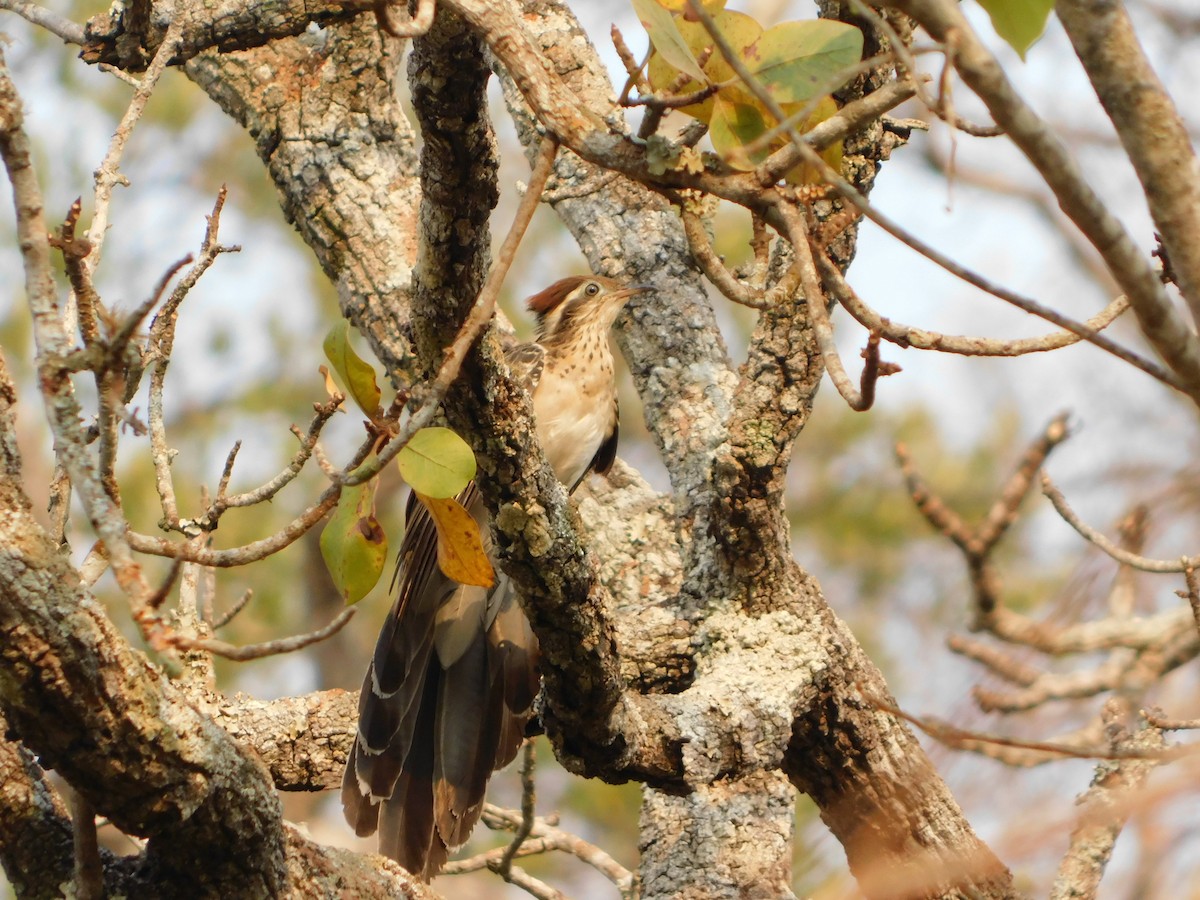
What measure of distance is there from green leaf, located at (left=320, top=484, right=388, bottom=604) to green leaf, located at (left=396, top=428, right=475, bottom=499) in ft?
0.65

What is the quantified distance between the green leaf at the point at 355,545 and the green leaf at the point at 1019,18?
1.27 m

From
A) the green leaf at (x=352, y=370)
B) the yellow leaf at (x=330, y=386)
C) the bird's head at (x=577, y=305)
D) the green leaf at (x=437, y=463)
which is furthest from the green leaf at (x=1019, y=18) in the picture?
the bird's head at (x=577, y=305)

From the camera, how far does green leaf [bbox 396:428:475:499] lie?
2.10 metres

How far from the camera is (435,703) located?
13.7ft

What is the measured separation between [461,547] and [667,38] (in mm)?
1011

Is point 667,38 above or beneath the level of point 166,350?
beneath

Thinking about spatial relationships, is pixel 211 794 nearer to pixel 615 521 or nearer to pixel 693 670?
pixel 693 670

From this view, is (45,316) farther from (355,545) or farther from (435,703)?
(435,703)

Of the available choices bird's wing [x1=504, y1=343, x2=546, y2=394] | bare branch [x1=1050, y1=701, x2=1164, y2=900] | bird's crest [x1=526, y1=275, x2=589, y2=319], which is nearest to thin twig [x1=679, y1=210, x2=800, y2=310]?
bare branch [x1=1050, y1=701, x2=1164, y2=900]

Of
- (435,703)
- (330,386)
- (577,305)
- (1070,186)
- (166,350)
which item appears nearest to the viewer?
(1070,186)

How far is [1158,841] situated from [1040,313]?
24.7 inches

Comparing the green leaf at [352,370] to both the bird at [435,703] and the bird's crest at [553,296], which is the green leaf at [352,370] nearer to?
the bird at [435,703]

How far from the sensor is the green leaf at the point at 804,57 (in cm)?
183

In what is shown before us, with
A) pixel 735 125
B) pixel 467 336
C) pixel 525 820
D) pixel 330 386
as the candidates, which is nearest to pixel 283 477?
pixel 330 386
